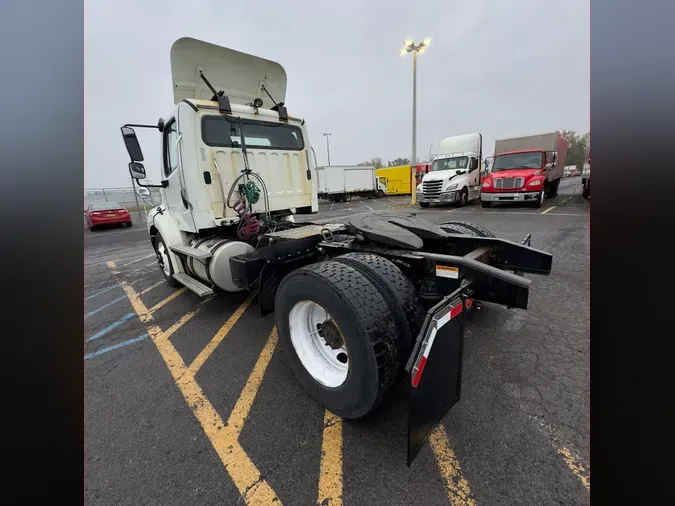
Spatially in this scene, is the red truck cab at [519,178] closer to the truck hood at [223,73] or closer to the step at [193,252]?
the truck hood at [223,73]

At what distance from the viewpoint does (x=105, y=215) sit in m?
16.1

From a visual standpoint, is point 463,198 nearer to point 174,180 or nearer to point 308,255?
point 308,255

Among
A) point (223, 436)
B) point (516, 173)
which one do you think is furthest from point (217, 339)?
point (516, 173)

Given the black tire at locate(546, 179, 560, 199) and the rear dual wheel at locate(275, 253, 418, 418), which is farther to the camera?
the black tire at locate(546, 179, 560, 199)

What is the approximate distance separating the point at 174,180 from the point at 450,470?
4632 millimetres

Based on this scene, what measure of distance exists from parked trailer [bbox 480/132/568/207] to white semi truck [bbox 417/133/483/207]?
1345mm

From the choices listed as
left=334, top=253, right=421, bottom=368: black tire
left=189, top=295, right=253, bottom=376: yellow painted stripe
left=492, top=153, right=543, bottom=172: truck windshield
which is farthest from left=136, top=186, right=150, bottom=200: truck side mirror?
left=492, top=153, right=543, bottom=172: truck windshield

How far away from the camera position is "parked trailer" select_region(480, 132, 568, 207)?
1325cm

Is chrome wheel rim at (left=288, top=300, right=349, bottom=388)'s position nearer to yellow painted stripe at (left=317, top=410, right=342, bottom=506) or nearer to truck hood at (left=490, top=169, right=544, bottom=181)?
yellow painted stripe at (left=317, top=410, right=342, bottom=506)
